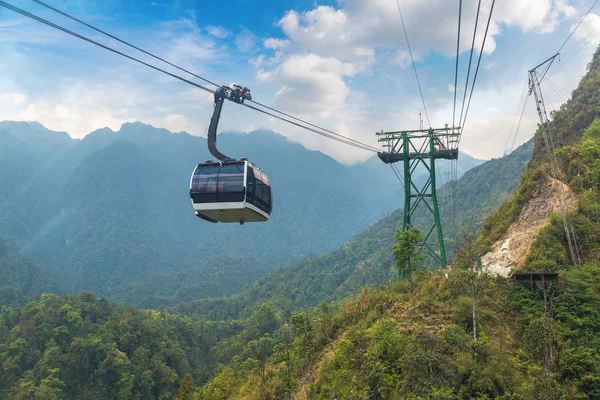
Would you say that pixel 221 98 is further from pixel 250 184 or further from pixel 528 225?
pixel 528 225

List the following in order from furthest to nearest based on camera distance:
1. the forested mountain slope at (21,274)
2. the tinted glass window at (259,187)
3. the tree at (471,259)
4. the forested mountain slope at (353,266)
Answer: the forested mountain slope at (21,274) → the forested mountain slope at (353,266) → the tree at (471,259) → the tinted glass window at (259,187)

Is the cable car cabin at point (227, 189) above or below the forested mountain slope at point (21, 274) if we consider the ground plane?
below

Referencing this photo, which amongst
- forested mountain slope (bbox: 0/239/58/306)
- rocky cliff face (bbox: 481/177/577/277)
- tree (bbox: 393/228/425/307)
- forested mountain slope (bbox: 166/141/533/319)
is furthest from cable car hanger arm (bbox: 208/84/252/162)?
forested mountain slope (bbox: 0/239/58/306)

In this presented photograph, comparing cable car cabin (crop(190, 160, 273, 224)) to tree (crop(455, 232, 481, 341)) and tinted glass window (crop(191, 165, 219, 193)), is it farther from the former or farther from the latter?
tree (crop(455, 232, 481, 341))

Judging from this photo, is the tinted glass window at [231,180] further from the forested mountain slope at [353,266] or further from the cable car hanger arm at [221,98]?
the forested mountain slope at [353,266]

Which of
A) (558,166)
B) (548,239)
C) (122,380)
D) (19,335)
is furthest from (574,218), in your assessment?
(19,335)

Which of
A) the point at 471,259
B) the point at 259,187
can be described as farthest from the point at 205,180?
the point at 471,259

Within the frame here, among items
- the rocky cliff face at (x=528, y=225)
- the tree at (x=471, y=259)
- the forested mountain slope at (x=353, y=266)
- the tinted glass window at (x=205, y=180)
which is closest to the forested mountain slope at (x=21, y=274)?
the forested mountain slope at (x=353, y=266)

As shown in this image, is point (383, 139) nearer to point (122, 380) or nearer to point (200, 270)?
point (122, 380)
